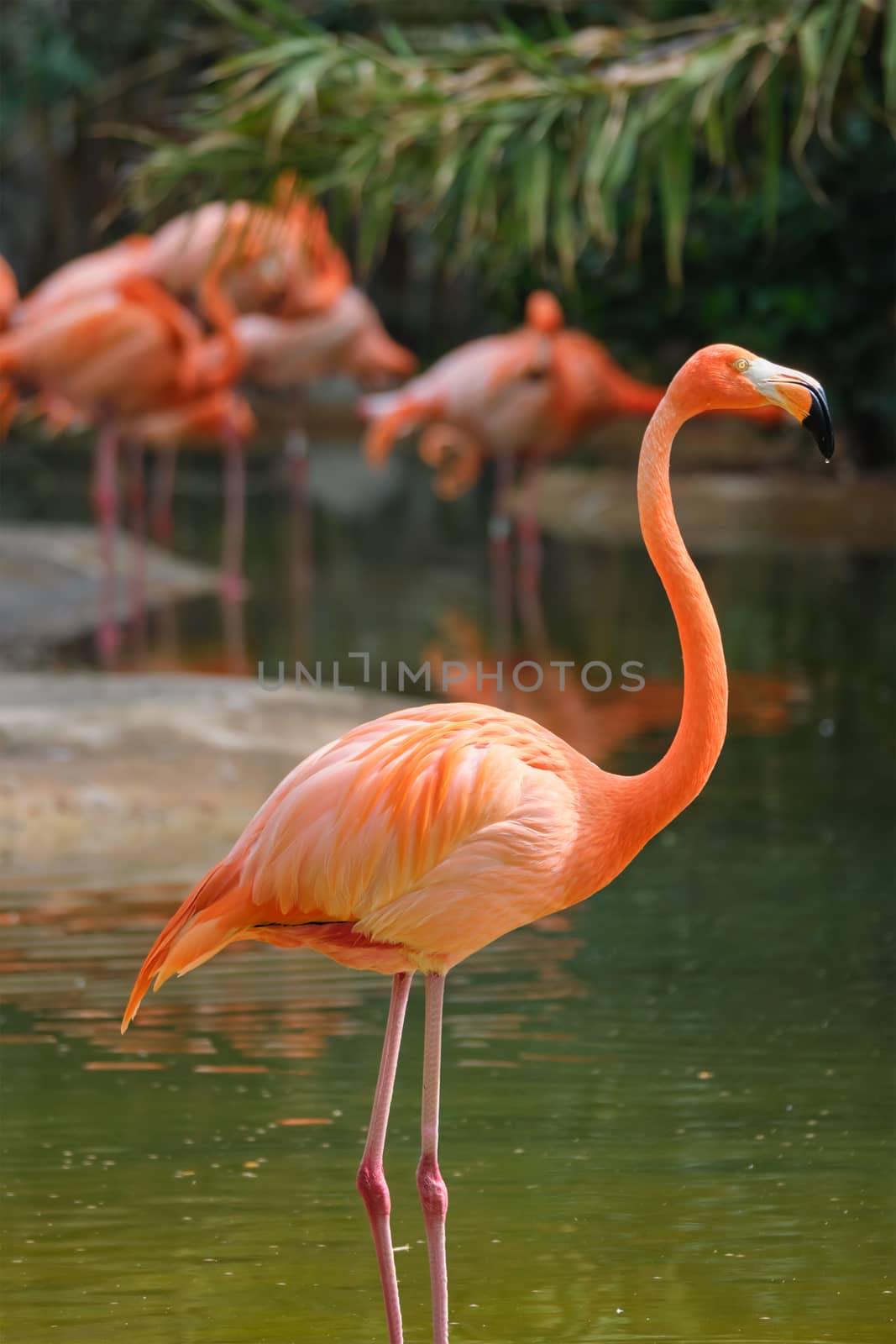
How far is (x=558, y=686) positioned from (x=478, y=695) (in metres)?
0.47

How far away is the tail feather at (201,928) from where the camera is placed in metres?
3.13

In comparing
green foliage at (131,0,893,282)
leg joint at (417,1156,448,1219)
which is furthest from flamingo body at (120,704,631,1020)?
green foliage at (131,0,893,282)

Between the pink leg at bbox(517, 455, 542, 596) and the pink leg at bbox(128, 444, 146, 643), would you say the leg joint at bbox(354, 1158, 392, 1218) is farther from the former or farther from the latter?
the pink leg at bbox(517, 455, 542, 596)

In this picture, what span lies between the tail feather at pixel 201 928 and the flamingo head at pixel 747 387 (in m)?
0.89

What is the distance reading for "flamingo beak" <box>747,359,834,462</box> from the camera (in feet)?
9.76

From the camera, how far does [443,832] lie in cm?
306

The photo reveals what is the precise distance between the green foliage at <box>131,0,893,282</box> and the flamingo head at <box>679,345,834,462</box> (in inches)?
199

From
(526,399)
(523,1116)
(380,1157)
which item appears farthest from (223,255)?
(380,1157)

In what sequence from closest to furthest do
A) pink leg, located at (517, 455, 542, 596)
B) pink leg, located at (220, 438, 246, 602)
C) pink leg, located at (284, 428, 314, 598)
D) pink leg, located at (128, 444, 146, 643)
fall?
pink leg, located at (128, 444, 146, 643) < pink leg, located at (220, 438, 246, 602) < pink leg, located at (517, 455, 542, 596) < pink leg, located at (284, 428, 314, 598)

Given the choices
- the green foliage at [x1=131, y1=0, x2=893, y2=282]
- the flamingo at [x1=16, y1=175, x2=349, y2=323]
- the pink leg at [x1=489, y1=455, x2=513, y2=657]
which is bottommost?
the pink leg at [x1=489, y1=455, x2=513, y2=657]

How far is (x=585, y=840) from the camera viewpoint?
3.14 metres

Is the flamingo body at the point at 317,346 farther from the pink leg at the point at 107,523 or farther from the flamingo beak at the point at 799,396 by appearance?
the flamingo beak at the point at 799,396

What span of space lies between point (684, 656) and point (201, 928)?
0.74 m

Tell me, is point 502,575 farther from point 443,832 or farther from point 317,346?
point 443,832
